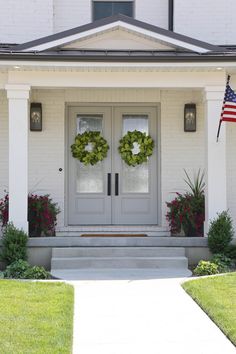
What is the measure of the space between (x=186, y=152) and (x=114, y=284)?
422 centimetres

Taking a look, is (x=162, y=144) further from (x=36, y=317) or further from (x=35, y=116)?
(x=36, y=317)

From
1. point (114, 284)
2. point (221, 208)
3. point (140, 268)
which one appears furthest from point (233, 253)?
point (114, 284)

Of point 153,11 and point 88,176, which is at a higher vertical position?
point 153,11

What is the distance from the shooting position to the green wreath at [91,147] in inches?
461

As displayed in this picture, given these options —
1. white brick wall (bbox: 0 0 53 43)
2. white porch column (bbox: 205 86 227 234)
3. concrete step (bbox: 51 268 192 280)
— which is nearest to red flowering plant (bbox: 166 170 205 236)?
white porch column (bbox: 205 86 227 234)

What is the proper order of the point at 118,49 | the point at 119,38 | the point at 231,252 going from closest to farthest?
the point at 231,252 < the point at 118,49 < the point at 119,38

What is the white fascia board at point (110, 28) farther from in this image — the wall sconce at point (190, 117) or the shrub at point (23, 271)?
the shrub at point (23, 271)

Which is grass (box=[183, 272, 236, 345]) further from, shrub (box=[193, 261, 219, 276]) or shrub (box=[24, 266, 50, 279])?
shrub (box=[24, 266, 50, 279])

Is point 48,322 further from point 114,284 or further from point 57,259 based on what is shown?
point 57,259

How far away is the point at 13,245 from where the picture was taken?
962 cm

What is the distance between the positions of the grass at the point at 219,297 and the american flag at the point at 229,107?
104 inches

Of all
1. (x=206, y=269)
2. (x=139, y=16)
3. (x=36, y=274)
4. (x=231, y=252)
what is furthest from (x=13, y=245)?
(x=139, y=16)

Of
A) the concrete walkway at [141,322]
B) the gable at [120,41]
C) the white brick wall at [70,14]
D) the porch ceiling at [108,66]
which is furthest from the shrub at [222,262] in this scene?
the white brick wall at [70,14]

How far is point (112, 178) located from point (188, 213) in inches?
75.0
